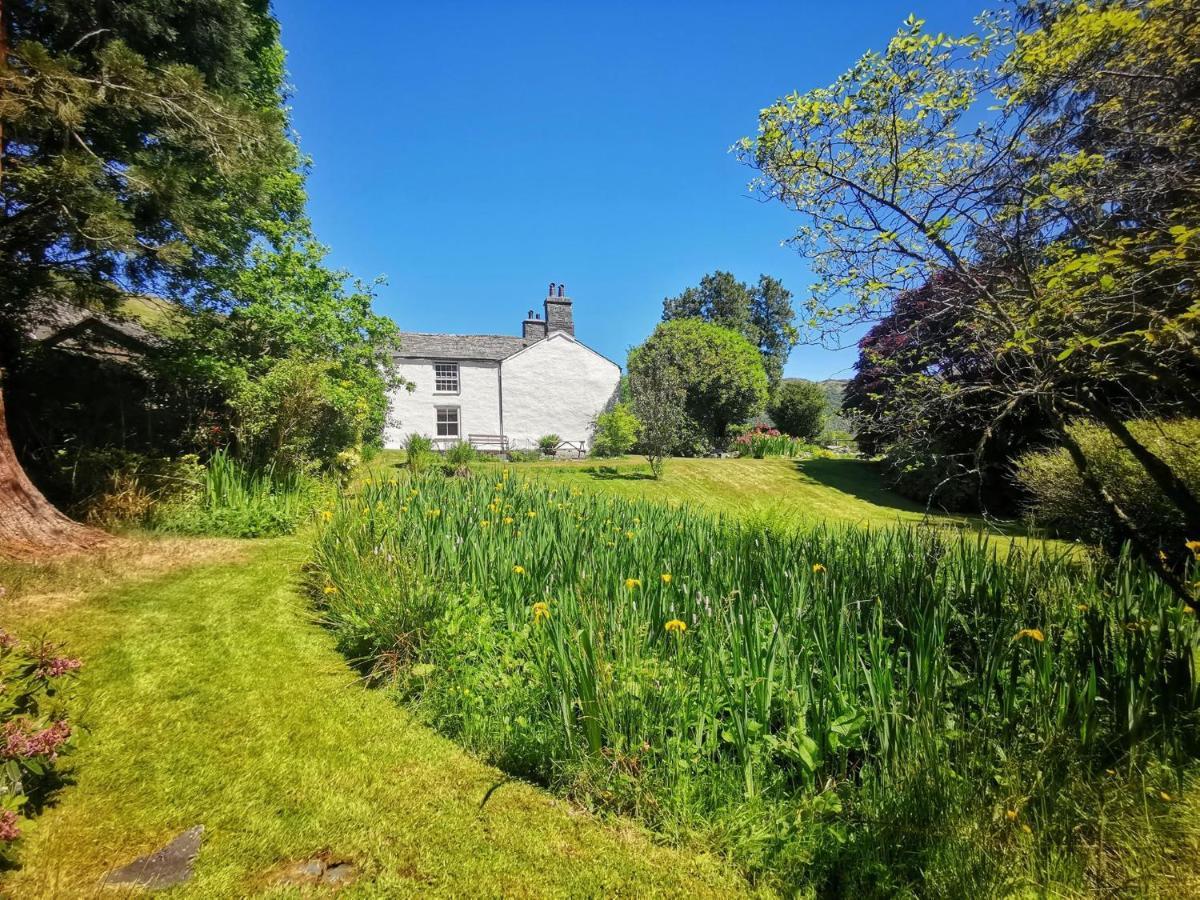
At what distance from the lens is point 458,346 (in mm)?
28766

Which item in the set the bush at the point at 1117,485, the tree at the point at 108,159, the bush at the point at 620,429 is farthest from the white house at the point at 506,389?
the bush at the point at 1117,485

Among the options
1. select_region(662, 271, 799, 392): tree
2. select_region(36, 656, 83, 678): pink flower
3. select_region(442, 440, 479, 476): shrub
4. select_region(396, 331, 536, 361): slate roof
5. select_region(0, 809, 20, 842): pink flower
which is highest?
select_region(662, 271, 799, 392): tree

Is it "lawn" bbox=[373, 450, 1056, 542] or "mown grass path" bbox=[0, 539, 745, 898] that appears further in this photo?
"lawn" bbox=[373, 450, 1056, 542]

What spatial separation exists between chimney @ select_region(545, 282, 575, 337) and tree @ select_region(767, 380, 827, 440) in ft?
47.8

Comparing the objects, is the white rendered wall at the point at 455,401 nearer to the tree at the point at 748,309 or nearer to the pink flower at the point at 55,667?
the tree at the point at 748,309

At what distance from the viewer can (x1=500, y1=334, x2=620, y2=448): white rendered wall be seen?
2766 cm

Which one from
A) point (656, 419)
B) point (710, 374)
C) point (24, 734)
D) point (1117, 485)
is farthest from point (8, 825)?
point (710, 374)

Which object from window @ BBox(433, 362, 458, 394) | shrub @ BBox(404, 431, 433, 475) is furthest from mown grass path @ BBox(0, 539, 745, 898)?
window @ BBox(433, 362, 458, 394)

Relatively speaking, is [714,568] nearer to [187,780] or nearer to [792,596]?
[792,596]

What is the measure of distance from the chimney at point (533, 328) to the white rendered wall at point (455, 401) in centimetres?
297

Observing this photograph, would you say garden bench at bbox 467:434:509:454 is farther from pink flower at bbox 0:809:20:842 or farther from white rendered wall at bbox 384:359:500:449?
pink flower at bbox 0:809:20:842

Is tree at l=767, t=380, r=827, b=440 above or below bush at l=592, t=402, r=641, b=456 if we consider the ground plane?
above

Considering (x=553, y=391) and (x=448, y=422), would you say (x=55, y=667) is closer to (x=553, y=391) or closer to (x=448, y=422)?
(x=448, y=422)

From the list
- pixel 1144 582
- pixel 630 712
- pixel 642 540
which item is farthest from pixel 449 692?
pixel 1144 582
